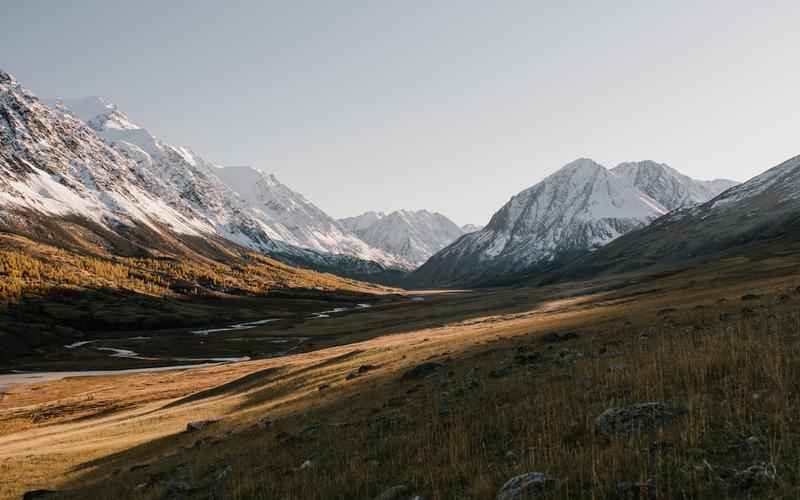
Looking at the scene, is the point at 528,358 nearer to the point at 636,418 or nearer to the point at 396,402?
the point at 396,402

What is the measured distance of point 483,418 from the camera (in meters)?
15.6

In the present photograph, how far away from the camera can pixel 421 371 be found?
30859 mm

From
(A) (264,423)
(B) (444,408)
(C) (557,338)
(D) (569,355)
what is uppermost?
(D) (569,355)

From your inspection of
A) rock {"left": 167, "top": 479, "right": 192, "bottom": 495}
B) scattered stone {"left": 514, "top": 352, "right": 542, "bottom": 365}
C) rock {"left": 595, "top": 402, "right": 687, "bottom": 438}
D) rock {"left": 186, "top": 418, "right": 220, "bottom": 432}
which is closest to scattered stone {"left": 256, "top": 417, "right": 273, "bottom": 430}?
rock {"left": 186, "top": 418, "right": 220, "bottom": 432}

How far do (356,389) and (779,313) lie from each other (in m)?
23.7

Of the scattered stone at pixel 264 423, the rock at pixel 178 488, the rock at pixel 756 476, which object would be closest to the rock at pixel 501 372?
the scattered stone at pixel 264 423

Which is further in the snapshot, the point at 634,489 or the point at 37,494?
the point at 37,494

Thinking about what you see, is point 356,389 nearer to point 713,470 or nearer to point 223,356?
point 713,470

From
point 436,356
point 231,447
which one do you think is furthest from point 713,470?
point 436,356

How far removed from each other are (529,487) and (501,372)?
16.1m

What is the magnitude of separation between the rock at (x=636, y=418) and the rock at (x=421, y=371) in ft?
63.4

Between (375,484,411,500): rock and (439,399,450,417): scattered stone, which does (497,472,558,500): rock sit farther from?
(439,399,450,417): scattered stone

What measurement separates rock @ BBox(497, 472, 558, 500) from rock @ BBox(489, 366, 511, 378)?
578 inches

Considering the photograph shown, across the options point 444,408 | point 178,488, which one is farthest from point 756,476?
point 178,488
